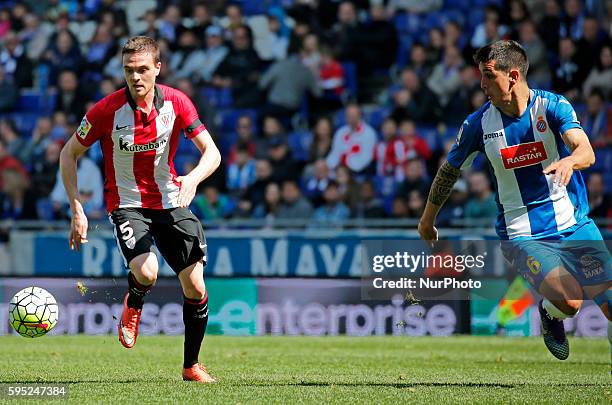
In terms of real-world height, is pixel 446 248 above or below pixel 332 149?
below

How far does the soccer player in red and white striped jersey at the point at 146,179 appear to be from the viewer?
7773 millimetres

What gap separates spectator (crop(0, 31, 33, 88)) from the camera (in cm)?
2042

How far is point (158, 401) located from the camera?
683 cm

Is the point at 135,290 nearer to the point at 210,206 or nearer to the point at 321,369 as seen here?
the point at 321,369

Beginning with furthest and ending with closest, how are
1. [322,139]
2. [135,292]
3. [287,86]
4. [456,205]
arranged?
[287,86]
[322,139]
[456,205]
[135,292]

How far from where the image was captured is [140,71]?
304 inches

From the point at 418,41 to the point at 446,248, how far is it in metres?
9.75

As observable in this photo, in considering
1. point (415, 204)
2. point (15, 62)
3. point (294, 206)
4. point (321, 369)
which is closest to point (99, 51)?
point (15, 62)

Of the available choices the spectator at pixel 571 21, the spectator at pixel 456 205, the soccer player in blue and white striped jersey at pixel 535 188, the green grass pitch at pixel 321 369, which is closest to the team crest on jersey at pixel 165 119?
the green grass pitch at pixel 321 369

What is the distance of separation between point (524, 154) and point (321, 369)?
2.84 metres

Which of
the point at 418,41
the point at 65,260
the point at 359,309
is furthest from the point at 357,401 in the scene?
the point at 418,41

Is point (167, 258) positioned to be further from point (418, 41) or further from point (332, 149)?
point (418, 41)

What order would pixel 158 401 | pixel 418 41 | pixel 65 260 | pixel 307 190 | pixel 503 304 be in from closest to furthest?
pixel 158 401, pixel 503 304, pixel 65 260, pixel 307 190, pixel 418 41

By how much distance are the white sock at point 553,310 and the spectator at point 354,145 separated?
8.88 metres
